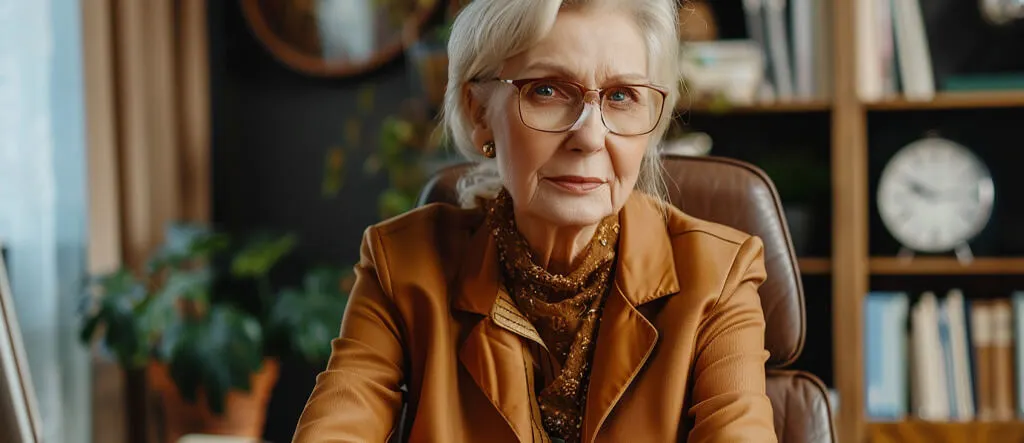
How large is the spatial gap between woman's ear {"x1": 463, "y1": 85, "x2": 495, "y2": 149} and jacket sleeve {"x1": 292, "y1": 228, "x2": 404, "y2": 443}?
0.18 metres

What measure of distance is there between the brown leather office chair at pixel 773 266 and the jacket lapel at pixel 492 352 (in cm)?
32

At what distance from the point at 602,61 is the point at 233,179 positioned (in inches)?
96.9

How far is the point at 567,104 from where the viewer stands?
1.20m

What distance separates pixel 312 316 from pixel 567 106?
1.71m

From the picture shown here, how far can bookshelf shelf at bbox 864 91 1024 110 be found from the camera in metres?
2.56

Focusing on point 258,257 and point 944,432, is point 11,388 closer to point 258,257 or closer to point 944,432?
point 258,257

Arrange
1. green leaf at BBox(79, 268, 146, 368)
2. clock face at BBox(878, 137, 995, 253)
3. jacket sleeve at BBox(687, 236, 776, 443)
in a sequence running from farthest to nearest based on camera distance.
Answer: clock face at BBox(878, 137, 995, 253)
green leaf at BBox(79, 268, 146, 368)
jacket sleeve at BBox(687, 236, 776, 443)

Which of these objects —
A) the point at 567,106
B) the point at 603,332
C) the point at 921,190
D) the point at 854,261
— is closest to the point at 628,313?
the point at 603,332

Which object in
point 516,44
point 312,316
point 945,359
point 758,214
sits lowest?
point 945,359

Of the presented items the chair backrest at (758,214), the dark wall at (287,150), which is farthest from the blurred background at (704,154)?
the chair backrest at (758,214)

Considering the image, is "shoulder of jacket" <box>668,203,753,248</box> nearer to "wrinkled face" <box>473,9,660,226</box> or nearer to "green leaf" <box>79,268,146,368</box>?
"wrinkled face" <box>473,9,660,226</box>

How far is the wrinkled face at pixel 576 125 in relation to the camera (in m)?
1.17

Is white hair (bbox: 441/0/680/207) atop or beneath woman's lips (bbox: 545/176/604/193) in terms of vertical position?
atop

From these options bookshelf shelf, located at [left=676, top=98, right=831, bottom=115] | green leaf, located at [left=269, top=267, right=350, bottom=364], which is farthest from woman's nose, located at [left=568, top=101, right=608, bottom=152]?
green leaf, located at [left=269, top=267, right=350, bottom=364]
